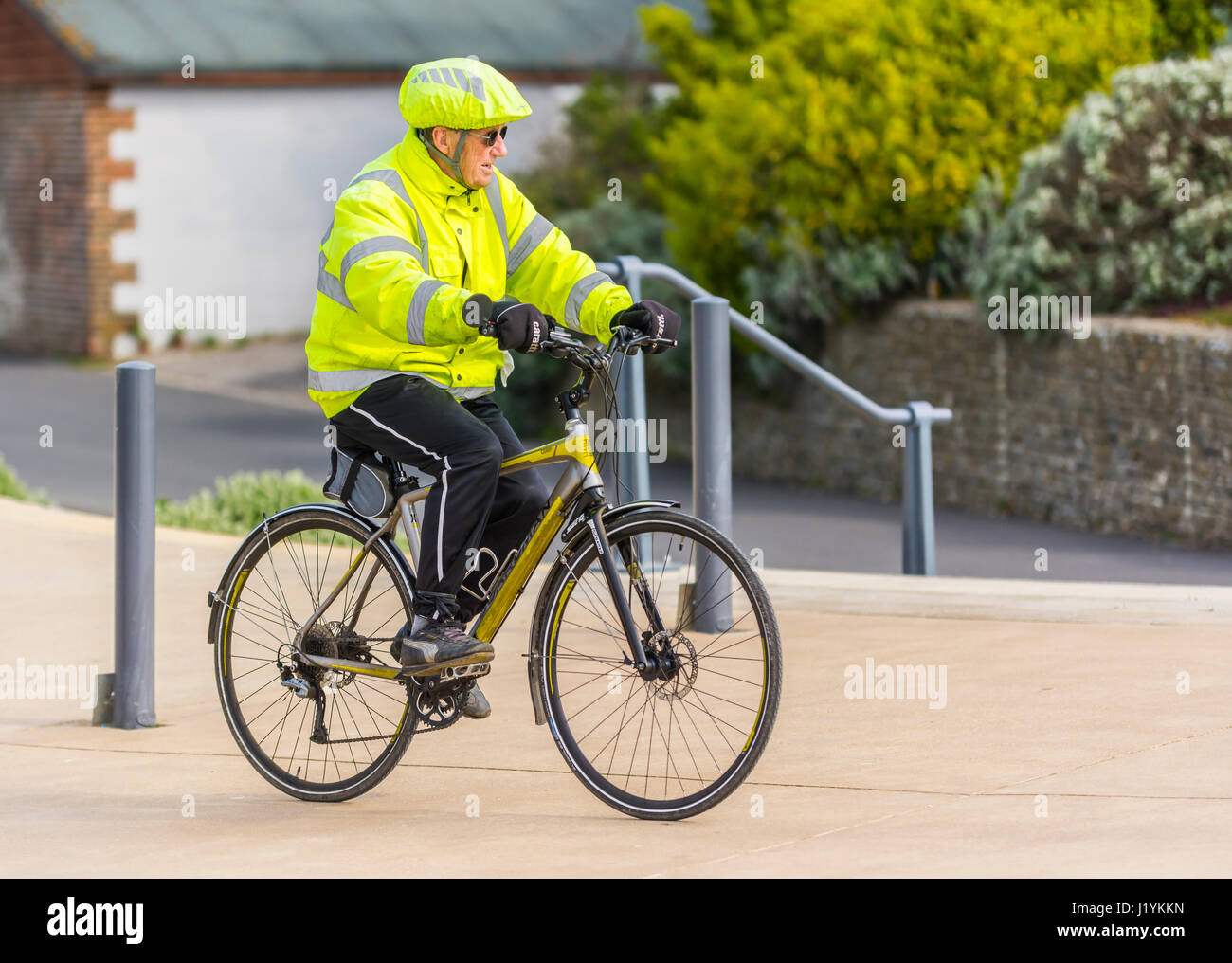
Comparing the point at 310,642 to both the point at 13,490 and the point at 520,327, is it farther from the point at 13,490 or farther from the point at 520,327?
the point at 13,490

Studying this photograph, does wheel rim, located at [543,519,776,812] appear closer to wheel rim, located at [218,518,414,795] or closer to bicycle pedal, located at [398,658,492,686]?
bicycle pedal, located at [398,658,492,686]

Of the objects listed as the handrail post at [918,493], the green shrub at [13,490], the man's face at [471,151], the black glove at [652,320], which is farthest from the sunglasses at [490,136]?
the green shrub at [13,490]

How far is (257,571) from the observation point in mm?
5801

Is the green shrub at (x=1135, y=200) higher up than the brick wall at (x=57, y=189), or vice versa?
the brick wall at (x=57, y=189)

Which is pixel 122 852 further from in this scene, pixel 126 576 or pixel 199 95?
pixel 199 95

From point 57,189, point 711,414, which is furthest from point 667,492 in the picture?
point 57,189

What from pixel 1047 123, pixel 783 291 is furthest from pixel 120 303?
pixel 1047 123

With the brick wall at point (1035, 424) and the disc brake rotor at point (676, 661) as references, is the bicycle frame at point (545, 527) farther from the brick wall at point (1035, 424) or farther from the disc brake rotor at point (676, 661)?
the brick wall at point (1035, 424)

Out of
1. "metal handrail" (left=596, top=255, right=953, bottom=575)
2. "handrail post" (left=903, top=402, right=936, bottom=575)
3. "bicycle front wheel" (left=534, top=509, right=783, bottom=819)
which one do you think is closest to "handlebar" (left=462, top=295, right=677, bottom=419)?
"bicycle front wheel" (left=534, top=509, right=783, bottom=819)

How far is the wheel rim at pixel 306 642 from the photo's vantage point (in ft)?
18.2

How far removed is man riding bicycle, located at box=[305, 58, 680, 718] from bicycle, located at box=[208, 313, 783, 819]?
0.10 metres

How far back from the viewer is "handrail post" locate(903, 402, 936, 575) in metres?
9.65

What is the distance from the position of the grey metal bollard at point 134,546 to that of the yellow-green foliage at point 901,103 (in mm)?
11841

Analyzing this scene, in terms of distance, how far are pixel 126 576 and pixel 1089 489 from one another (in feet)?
33.7
